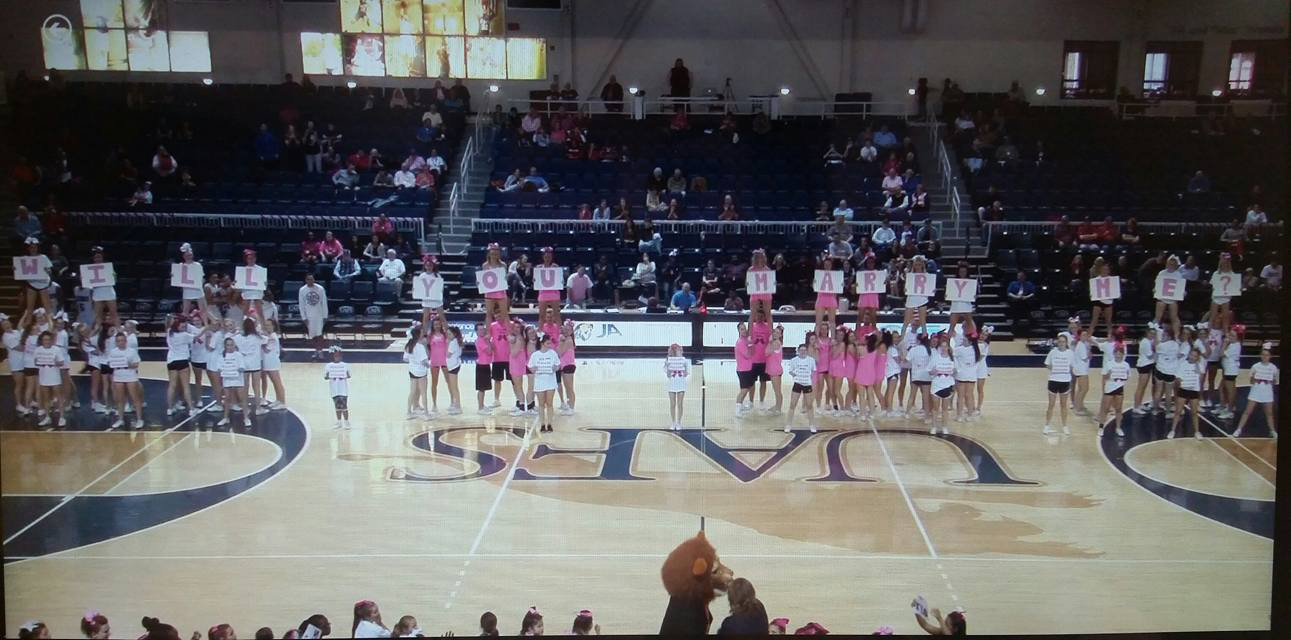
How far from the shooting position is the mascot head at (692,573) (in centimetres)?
406

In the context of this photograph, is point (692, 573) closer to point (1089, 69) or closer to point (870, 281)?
point (870, 281)

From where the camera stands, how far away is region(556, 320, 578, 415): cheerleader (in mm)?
10477

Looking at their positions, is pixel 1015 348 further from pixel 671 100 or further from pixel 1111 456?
pixel 671 100

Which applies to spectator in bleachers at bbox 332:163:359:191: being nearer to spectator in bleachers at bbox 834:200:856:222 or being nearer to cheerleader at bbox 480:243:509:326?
cheerleader at bbox 480:243:509:326

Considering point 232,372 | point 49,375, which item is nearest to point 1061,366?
point 232,372

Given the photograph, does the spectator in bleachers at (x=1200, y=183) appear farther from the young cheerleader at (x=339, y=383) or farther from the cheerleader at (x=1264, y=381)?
the young cheerleader at (x=339, y=383)

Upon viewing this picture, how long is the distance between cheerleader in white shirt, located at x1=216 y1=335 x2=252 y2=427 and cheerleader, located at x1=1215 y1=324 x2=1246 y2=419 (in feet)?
36.1

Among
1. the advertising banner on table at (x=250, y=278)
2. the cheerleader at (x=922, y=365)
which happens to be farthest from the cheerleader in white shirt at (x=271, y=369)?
the cheerleader at (x=922, y=365)

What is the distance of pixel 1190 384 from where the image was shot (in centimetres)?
992

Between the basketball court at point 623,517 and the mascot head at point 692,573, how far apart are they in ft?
7.16

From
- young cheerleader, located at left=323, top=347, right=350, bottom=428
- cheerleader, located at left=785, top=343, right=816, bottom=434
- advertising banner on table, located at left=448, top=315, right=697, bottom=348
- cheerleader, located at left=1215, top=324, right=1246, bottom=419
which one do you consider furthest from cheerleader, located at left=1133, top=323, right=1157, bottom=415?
young cheerleader, located at left=323, top=347, right=350, bottom=428

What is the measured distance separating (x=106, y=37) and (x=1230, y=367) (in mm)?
16335

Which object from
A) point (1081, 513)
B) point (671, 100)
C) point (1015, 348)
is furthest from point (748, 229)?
point (1081, 513)

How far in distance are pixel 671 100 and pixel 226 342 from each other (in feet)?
27.2
